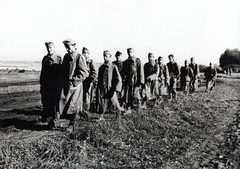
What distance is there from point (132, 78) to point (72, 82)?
335 cm

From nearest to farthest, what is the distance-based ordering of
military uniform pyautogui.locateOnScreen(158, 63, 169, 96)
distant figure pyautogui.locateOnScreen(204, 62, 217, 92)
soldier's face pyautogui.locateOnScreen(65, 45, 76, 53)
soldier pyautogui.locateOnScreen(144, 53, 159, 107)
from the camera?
soldier's face pyautogui.locateOnScreen(65, 45, 76, 53), soldier pyautogui.locateOnScreen(144, 53, 159, 107), military uniform pyautogui.locateOnScreen(158, 63, 169, 96), distant figure pyautogui.locateOnScreen(204, 62, 217, 92)

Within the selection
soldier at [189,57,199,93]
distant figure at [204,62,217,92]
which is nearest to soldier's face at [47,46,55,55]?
soldier at [189,57,199,93]

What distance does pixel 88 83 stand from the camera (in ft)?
31.2

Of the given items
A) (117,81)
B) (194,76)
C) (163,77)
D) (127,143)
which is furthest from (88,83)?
(194,76)

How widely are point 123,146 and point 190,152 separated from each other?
136 cm

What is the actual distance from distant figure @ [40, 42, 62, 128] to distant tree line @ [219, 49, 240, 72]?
209 feet

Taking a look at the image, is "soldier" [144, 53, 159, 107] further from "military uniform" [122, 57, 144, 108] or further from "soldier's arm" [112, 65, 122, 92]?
"soldier's arm" [112, 65, 122, 92]

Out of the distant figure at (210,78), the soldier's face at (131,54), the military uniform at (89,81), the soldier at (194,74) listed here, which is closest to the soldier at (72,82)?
the military uniform at (89,81)

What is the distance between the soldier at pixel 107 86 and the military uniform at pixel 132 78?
1259 millimetres

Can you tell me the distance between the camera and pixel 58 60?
712 cm

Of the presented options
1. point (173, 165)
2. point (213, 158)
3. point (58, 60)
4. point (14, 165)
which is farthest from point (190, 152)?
point (58, 60)

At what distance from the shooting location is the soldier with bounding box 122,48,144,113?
30.6 ft

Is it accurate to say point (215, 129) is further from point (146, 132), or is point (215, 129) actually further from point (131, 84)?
point (131, 84)

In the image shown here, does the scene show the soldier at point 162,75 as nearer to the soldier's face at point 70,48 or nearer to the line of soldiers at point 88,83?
the line of soldiers at point 88,83
